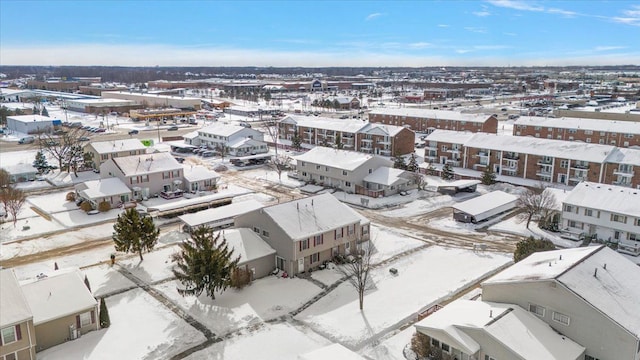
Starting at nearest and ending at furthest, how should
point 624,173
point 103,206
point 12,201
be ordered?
point 12,201 < point 103,206 < point 624,173

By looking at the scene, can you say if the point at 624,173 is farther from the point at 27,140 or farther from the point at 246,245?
the point at 27,140

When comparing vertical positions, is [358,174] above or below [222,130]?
below

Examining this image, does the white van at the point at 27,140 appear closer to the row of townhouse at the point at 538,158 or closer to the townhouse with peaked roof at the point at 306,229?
the townhouse with peaked roof at the point at 306,229

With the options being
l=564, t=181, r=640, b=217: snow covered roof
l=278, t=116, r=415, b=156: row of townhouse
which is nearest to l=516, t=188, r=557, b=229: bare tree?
l=564, t=181, r=640, b=217: snow covered roof

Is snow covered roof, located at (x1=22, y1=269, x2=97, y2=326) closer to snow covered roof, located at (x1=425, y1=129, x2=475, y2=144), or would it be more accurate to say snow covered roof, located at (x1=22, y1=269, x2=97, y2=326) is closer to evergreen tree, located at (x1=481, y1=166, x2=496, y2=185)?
evergreen tree, located at (x1=481, y1=166, x2=496, y2=185)

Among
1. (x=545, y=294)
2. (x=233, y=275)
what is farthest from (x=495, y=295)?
(x=233, y=275)

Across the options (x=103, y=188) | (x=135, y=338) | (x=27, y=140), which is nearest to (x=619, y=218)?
(x=135, y=338)
